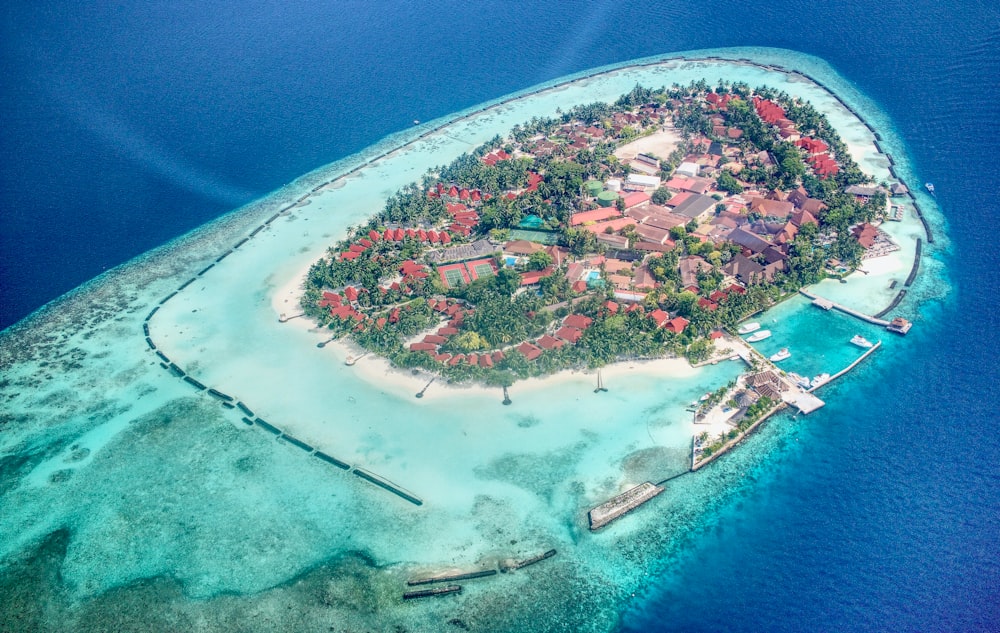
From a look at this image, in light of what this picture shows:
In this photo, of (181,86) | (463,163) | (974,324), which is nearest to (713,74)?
(463,163)

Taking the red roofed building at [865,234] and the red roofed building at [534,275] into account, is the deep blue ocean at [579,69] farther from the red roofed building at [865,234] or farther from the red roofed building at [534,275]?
the red roofed building at [534,275]

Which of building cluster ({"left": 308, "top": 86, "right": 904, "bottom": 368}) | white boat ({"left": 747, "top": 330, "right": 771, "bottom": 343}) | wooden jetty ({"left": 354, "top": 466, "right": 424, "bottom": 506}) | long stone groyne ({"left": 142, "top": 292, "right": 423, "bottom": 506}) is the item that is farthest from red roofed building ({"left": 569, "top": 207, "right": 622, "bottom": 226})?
long stone groyne ({"left": 142, "top": 292, "right": 423, "bottom": 506})

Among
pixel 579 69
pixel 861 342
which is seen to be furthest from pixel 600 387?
pixel 579 69

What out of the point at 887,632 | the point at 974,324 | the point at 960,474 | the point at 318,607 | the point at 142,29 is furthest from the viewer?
the point at 142,29

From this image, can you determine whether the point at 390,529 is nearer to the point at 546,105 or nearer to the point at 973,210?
the point at 973,210

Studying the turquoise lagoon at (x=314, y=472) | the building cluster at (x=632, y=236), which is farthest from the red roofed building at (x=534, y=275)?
the turquoise lagoon at (x=314, y=472)

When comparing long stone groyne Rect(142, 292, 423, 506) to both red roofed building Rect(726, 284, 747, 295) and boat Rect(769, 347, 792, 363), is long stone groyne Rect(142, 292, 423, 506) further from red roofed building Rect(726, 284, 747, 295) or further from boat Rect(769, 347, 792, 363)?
red roofed building Rect(726, 284, 747, 295)
